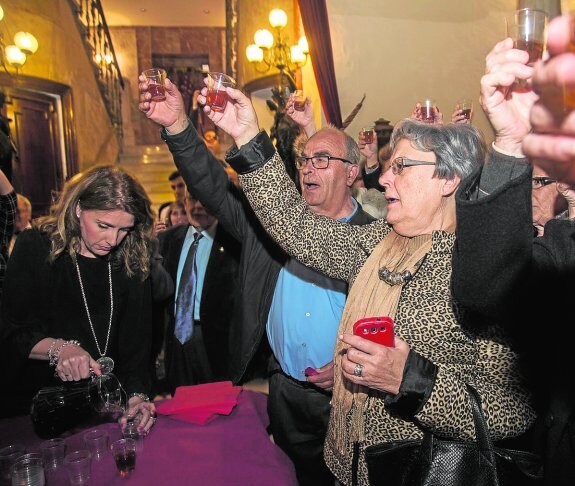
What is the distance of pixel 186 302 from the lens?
3158mm

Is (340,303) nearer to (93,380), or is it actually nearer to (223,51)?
(93,380)

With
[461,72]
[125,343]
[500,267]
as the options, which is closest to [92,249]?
[125,343]

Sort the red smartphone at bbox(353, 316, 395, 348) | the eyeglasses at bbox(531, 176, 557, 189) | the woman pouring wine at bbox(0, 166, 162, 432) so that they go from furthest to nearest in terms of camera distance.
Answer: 1. the eyeglasses at bbox(531, 176, 557, 189)
2. the woman pouring wine at bbox(0, 166, 162, 432)
3. the red smartphone at bbox(353, 316, 395, 348)

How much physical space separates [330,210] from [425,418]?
1512 millimetres

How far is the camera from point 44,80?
8.05 metres

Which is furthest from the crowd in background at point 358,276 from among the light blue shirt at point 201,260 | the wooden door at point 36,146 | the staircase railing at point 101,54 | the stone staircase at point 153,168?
the staircase railing at point 101,54

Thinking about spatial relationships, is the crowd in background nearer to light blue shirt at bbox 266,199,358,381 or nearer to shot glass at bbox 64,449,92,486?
light blue shirt at bbox 266,199,358,381

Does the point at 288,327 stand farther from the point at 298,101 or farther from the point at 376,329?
the point at 298,101

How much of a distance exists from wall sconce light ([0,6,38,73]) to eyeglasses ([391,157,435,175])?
767 cm

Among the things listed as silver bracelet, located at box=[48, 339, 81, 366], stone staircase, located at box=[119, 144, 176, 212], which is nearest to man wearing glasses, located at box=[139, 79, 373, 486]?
silver bracelet, located at box=[48, 339, 81, 366]

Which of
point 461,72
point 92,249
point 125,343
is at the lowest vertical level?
point 125,343

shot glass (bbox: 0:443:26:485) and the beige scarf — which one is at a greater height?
the beige scarf

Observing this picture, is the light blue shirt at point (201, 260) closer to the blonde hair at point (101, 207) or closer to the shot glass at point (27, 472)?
the blonde hair at point (101, 207)

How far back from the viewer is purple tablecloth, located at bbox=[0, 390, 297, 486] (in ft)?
4.28
